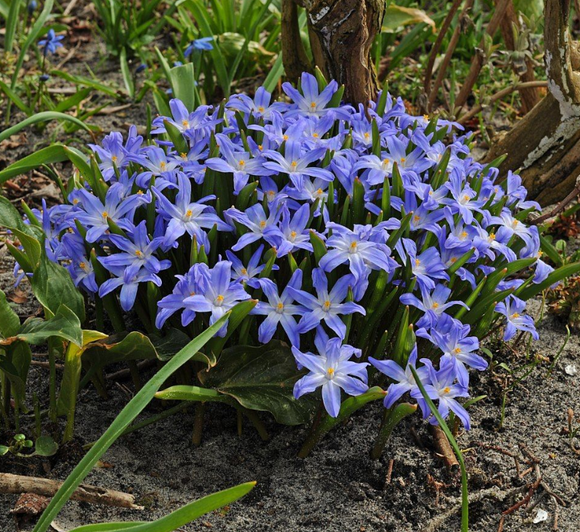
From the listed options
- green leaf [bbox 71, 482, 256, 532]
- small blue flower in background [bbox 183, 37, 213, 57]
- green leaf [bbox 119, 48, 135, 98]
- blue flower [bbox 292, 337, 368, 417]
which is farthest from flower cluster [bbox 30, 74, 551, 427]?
green leaf [bbox 119, 48, 135, 98]

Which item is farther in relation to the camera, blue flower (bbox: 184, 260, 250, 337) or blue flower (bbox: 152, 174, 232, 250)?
blue flower (bbox: 152, 174, 232, 250)

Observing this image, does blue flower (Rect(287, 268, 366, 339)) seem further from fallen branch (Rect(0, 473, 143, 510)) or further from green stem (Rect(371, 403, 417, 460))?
fallen branch (Rect(0, 473, 143, 510))

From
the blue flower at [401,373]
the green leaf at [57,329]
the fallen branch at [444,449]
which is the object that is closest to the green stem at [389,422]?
the blue flower at [401,373]

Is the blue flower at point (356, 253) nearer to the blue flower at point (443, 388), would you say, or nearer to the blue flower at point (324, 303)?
the blue flower at point (324, 303)

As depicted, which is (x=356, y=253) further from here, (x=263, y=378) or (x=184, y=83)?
(x=184, y=83)

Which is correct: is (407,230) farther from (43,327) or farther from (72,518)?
(72,518)

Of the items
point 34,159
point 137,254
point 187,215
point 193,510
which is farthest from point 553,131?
point 193,510
